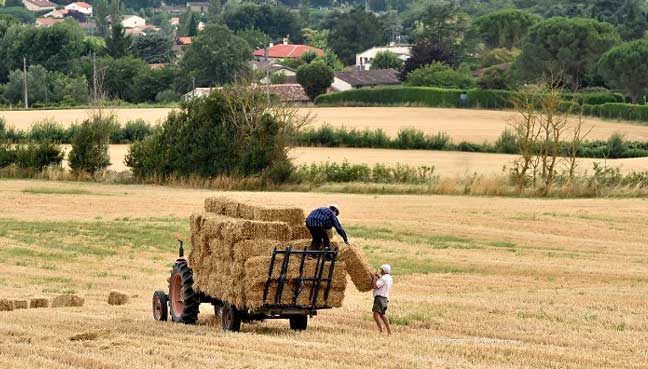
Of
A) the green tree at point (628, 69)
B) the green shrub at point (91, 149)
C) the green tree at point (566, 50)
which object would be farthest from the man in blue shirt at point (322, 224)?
the green tree at point (566, 50)

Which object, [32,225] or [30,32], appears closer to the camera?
[32,225]

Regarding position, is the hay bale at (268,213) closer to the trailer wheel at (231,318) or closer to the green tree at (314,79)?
A: the trailer wheel at (231,318)

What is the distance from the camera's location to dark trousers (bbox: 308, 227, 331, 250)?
69.0ft

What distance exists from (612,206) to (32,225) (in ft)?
68.8

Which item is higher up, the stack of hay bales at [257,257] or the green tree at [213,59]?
the stack of hay bales at [257,257]

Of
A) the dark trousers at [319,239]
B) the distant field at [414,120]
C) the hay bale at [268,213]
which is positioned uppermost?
the hay bale at [268,213]

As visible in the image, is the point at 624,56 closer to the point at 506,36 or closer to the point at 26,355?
the point at 506,36

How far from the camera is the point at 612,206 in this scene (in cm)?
5219

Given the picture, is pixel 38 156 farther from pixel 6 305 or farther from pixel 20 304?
pixel 6 305

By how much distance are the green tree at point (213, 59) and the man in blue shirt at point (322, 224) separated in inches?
4499

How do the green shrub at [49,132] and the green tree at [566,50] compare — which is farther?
the green tree at [566,50]

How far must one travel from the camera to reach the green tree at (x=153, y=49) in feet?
579

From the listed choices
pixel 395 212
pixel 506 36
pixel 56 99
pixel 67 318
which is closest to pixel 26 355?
pixel 67 318

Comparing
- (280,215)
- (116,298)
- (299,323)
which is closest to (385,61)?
(116,298)
